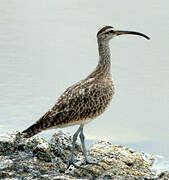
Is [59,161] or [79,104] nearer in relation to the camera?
[59,161]

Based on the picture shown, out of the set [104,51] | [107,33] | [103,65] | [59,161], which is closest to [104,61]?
[103,65]

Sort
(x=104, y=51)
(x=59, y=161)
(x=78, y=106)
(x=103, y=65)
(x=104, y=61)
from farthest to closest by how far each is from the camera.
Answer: (x=104, y=51) < (x=104, y=61) < (x=103, y=65) < (x=78, y=106) < (x=59, y=161)

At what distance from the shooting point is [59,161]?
32.0ft

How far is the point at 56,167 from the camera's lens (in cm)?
948

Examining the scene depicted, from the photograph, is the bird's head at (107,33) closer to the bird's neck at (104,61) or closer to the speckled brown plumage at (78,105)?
the bird's neck at (104,61)

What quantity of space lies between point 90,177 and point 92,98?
1.67 m

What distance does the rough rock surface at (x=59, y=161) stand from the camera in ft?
29.8

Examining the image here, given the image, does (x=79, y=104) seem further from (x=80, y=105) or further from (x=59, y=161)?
(x=59, y=161)

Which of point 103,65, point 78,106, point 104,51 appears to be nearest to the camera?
point 78,106

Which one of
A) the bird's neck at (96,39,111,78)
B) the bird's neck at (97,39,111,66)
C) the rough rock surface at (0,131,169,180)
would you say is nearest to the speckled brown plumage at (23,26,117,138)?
the bird's neck at (96,39,111,78)

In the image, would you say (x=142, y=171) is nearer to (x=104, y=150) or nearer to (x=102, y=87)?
(x=104, y=150)

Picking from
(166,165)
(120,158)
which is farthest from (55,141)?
(166,165)

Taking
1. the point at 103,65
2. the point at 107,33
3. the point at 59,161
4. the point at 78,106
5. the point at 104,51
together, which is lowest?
the point at 59,161

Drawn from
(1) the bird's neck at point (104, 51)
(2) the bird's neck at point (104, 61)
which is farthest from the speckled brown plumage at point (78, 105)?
(1) the bird's neck at point (104, 51)
